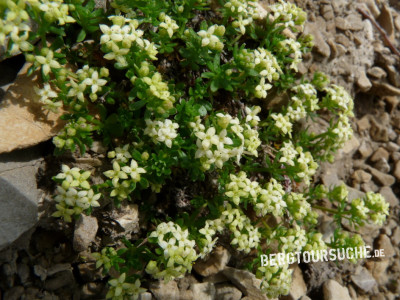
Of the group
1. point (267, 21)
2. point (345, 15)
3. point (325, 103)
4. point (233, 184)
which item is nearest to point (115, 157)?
point (233, 184)

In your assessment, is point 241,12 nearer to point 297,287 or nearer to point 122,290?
point 122,290

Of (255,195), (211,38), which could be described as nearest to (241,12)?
(211,38)

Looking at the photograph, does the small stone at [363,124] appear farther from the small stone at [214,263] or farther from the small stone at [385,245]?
the small stone at [214,263]

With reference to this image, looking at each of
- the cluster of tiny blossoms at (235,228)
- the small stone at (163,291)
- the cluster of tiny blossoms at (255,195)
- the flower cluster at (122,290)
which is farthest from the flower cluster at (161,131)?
the small stone at (163,291)

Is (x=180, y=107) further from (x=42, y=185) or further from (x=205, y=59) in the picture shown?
(x=42, y=185)

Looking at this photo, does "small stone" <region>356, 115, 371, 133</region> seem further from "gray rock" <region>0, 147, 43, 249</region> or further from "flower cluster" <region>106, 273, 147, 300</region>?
"gray rock" <region>0, 147, 43, 249</region>

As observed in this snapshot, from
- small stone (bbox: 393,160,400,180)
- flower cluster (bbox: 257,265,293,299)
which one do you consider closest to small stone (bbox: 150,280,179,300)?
flower cluster (bbox: 257,265,293,299)
